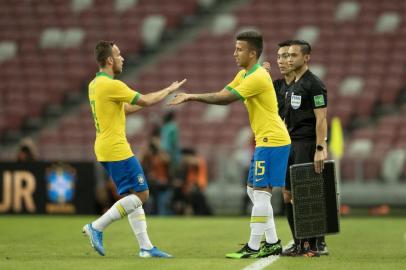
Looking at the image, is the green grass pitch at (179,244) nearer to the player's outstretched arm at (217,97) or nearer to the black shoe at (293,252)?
the black shoe at (293,252)

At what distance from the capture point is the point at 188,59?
1059 inches

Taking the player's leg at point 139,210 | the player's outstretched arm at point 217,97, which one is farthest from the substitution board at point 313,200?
the player's leg at point 139,210

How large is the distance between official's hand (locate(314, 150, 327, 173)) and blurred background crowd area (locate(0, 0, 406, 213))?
12959 mm

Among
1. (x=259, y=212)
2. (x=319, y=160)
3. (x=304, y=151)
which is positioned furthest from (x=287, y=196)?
(x=259, y=212)

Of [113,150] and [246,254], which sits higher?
[113,150]

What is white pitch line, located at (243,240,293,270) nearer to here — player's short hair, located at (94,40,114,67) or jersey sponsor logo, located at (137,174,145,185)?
jersey sponsor logo, located at (137,174,145,185)

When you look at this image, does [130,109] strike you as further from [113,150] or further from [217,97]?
[217,97]

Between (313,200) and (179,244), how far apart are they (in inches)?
103

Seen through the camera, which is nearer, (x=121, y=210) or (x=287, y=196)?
(x=121, y=210)

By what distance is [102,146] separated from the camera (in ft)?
33.4

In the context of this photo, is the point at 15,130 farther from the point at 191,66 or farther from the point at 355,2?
the point at 355,2

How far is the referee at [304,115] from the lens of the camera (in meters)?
10.3

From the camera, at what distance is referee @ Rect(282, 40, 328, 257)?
33.7ft

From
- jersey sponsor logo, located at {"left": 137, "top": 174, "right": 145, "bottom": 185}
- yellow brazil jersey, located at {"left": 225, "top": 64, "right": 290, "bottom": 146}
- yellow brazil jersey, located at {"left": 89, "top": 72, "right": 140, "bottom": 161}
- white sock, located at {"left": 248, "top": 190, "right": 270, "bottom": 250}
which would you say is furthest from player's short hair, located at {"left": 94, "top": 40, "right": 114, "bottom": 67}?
white sock, located at {"left": 248, "top": 190, "right": 270, "bottom": 250}
